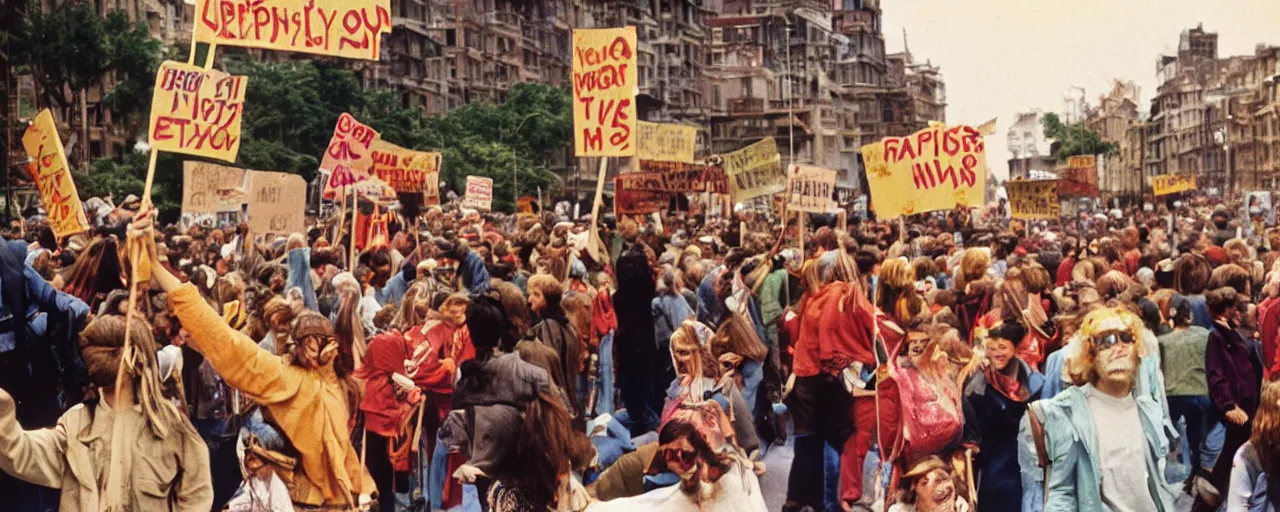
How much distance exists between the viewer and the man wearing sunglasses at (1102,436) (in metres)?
7.16

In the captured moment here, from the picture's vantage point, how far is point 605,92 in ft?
52.1

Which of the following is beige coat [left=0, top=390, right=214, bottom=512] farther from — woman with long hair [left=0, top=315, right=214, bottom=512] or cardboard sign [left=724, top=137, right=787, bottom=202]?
cardboard sign [left=724, top=137, right=787, bottom=202]

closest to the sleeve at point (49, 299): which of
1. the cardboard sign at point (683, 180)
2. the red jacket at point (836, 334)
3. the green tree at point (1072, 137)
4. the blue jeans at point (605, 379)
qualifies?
the red jacket at point (836, 334)

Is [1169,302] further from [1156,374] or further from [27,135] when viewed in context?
[27,135]

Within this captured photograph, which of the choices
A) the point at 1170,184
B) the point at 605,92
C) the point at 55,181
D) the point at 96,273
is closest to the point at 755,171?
the point at 605,92

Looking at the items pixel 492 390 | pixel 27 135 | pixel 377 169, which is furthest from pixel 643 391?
pixel 377 169

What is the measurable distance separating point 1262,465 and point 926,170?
6.86m

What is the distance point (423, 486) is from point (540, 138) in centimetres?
5231

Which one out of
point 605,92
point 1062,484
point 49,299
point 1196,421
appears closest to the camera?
point 1062,484

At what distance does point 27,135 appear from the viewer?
14.0 meters

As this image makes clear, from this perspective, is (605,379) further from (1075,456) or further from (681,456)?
(681,456)

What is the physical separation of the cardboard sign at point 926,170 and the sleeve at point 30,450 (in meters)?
7.38

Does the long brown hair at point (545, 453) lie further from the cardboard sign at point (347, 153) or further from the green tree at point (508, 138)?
the green tree at point (508, 138)

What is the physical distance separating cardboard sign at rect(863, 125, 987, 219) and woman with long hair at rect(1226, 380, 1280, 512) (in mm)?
6029
